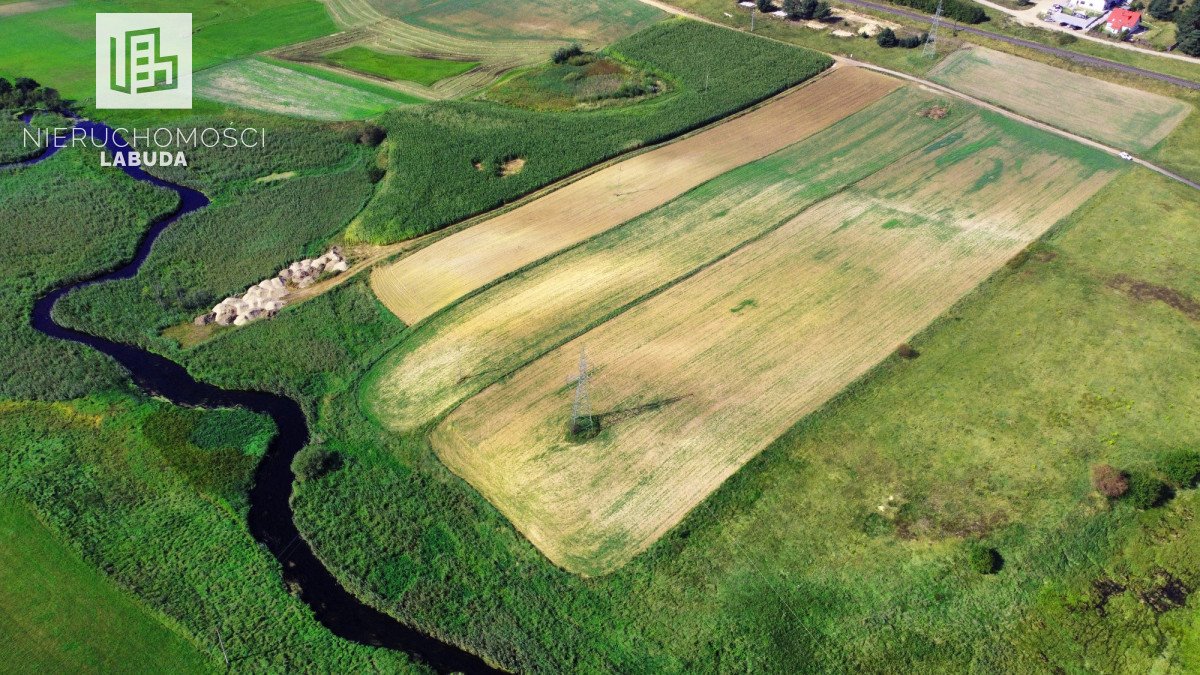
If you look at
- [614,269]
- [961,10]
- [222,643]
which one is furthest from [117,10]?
[961,10]

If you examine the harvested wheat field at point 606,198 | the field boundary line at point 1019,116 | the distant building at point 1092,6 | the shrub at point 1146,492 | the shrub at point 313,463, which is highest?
the distant building at point 1092,6

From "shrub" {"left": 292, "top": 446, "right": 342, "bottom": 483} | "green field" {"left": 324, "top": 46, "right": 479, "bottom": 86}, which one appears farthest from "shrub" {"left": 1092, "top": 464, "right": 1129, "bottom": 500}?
"green field" {"left": 324, "top": 46, "right": 479, "bottom": 86}

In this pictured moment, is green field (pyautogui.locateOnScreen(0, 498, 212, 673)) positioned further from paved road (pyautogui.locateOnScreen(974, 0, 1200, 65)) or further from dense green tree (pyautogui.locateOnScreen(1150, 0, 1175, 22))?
dense green tree (pyautogui.locateOnScreen(1150, 0, 1175, 22))

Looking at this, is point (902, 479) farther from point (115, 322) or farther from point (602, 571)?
point (115, 322)

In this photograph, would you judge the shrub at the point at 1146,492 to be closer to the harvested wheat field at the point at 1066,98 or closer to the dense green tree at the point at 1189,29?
the harvested wheat field at the point at 1066,98

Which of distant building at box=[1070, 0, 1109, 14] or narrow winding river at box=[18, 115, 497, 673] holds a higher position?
distant building at box=[1070, 0, 1109, 14]

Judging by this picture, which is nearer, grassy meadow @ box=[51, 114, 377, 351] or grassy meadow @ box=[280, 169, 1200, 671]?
grassy meadow @ box=[280, 169, 1200, 671]

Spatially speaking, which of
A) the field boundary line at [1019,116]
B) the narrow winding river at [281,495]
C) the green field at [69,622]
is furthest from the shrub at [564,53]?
the green field at [69,622]

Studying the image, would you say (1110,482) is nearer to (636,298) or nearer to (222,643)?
(636,298)
